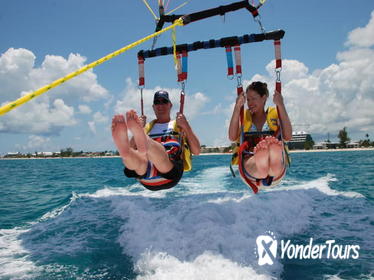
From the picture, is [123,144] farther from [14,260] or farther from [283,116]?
[14,260]

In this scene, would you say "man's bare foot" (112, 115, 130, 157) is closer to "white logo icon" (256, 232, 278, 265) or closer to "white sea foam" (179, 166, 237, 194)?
"white logo icon" (256, 232, 278, 265)

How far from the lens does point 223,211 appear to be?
827cm

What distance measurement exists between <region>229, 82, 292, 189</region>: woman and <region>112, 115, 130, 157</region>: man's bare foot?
1321 millimetres

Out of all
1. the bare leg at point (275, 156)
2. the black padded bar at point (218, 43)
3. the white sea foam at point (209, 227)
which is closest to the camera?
the bare leg at point (275, 156)

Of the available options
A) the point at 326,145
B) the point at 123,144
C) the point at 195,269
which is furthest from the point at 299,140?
the point at 123,144

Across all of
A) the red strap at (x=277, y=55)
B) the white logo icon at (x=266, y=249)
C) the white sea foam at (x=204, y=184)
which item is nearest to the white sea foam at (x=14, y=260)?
the white logo icon at (x=266, y=249)

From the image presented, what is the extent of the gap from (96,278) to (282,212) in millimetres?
5615

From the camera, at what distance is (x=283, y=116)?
368 cm

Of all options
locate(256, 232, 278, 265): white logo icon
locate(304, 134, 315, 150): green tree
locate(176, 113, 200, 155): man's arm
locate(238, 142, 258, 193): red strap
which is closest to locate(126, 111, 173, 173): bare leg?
locate(176, 113, 200, 155): man's arm

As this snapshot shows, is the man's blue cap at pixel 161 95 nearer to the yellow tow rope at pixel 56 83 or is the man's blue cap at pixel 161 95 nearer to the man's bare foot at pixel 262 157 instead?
the yellow tow rope at pixel 56 83

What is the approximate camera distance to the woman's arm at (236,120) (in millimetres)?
3719

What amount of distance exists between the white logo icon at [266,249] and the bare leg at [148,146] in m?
2.94

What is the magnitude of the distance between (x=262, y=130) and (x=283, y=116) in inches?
15.5

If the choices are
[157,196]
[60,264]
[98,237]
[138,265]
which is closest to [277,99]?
[138,265]
